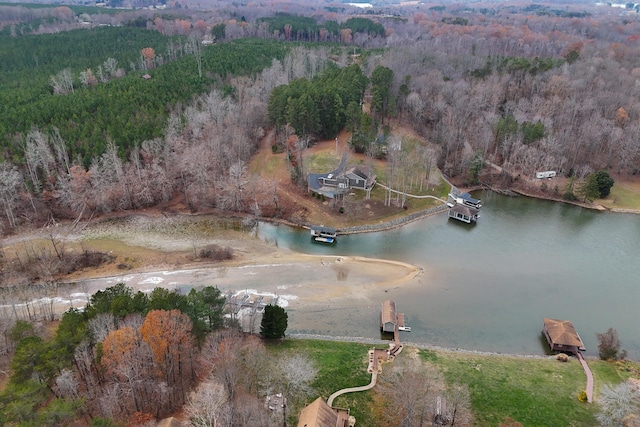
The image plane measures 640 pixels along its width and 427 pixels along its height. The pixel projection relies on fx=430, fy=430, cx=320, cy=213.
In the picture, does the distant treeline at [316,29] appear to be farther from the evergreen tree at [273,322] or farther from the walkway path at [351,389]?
the walkway path at [351,389]

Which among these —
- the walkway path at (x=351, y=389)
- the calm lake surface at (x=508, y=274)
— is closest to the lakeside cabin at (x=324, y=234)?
the calm lake surface at (x=508, y=274)

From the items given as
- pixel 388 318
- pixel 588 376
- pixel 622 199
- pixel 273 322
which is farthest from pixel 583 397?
pixel 622 199

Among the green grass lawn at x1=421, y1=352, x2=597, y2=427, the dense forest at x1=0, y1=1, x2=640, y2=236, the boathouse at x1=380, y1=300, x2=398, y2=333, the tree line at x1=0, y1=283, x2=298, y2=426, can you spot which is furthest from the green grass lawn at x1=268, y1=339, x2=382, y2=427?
the dense forest at x1=0, y1=1, x2=640, y2=236

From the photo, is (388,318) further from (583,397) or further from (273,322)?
(583,397)

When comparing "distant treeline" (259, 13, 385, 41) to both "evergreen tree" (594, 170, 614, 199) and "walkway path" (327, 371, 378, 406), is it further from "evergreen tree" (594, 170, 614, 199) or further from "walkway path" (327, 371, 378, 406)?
"walkway path" (327, 371, 378, 406)

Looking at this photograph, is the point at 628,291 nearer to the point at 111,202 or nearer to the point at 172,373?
the point at 172,373

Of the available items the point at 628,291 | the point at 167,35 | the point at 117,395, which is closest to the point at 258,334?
the point at 117,395
